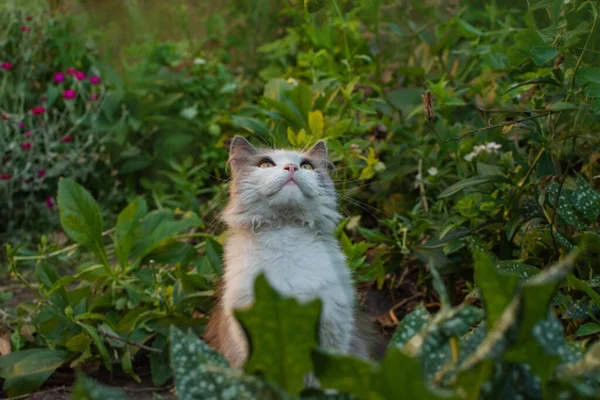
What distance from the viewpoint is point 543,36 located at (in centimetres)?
226

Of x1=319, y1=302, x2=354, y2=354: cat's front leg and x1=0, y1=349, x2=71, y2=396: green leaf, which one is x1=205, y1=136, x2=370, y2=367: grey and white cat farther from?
x1=0, y1=349, x2=71, y2=396: green leaf

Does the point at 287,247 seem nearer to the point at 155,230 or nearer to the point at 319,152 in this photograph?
the point at 319,152

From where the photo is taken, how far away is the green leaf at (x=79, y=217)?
2.77 m

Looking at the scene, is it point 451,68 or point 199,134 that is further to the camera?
point 199,134

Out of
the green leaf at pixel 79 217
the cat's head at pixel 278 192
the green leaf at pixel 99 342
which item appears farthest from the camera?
the green leaf at pixel 79 217

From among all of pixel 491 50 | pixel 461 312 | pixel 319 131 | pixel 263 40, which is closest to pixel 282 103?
pixel 319 131

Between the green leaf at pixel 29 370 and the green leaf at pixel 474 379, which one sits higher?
the green leaf at pixel 474 379

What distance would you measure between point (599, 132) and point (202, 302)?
5.16 feet

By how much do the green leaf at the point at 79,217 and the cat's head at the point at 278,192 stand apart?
753mm

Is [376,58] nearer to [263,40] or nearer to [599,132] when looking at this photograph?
[599,132]

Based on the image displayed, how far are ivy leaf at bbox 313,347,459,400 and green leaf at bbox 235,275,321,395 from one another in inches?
1.9

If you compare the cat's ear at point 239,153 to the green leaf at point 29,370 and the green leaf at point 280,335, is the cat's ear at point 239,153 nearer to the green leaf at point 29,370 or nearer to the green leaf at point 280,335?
the green leaf at point 29,370

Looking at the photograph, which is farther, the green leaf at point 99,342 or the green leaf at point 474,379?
the green leaf at point 99,342

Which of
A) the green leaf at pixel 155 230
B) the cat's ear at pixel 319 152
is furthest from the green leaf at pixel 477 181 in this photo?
the green leaf at pixel 155 230
